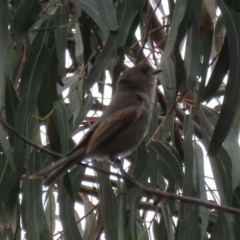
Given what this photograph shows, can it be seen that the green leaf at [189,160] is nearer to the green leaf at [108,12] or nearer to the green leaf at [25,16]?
the green leaf at [108,12]

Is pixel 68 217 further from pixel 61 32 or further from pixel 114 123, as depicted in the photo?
pixel 61 32

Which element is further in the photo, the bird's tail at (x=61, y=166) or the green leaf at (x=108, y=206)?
the green leaf at (x=108, y=206)

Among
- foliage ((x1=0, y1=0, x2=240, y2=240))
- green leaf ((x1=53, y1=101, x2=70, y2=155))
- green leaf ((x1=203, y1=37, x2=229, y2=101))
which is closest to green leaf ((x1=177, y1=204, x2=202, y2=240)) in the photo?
foliage ((x1=0, y1=0, x2=240, y2=240))

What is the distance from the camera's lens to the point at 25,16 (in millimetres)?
2559

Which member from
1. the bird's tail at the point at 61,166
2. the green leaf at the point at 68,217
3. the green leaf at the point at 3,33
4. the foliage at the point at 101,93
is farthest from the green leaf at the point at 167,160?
the green leaf at the point at 3,33

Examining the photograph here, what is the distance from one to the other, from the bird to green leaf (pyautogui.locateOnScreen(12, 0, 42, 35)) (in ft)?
1.68

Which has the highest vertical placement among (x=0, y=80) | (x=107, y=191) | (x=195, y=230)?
(x=0, y=80)

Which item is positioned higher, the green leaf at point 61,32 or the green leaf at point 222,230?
the green leaf at point 61,32

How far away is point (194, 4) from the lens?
257 centimetres

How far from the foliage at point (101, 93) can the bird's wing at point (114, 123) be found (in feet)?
0.43

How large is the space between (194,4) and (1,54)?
778 millimetres

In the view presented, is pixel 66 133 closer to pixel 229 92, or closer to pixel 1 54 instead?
pixel 1 54

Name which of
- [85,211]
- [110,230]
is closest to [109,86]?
[85,211]

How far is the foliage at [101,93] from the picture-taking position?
2.56m
